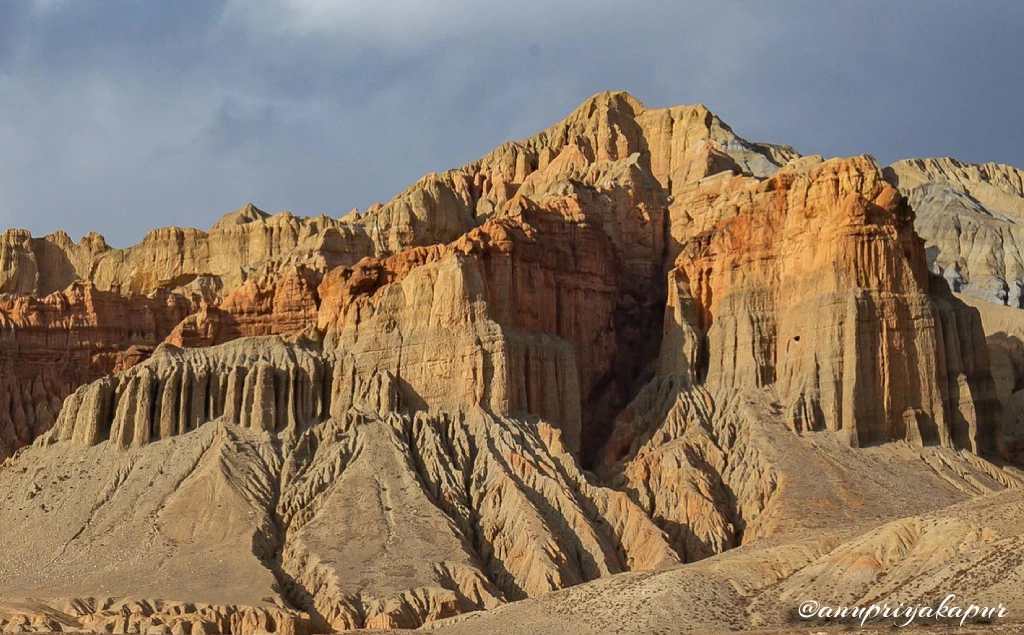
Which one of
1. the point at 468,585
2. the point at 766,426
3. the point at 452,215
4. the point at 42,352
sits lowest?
the point at 468,585

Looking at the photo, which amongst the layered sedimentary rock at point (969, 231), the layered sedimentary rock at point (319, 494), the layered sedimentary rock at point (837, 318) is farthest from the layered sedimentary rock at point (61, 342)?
the layered sedimentary rock at point (969, 231)

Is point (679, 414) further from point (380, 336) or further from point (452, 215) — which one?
point (452, 215)

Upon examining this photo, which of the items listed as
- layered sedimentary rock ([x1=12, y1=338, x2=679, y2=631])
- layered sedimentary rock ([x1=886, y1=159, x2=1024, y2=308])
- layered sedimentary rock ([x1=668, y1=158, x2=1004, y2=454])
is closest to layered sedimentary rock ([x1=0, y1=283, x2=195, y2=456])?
Result: layered sedimentary rock ([x1=12, y1=338, x2=679, y2=631])

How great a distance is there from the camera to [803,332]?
399 ft

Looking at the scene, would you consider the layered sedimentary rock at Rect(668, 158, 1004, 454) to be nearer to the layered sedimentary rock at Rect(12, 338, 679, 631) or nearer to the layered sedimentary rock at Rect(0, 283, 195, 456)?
the layered sedimentary rock at Rect(12, 338, 679, 631)

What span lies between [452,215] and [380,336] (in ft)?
122

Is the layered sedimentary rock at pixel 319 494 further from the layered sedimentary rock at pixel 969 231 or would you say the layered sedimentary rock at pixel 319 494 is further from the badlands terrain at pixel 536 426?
the layered sedimentary rock at pixel 969 231

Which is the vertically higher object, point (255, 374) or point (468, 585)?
point (255, 374)

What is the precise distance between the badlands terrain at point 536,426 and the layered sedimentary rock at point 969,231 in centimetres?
2260

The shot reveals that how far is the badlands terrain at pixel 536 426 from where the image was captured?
321ft

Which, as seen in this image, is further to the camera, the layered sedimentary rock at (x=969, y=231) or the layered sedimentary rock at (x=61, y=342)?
the layered sedimentary rock at (x=969, y=231)

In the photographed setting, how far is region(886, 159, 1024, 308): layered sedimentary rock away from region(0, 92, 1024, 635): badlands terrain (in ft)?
74.2

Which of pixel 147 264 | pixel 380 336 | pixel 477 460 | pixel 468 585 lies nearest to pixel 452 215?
pixel 147 264

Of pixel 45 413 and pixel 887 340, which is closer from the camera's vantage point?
pixel 887 340
